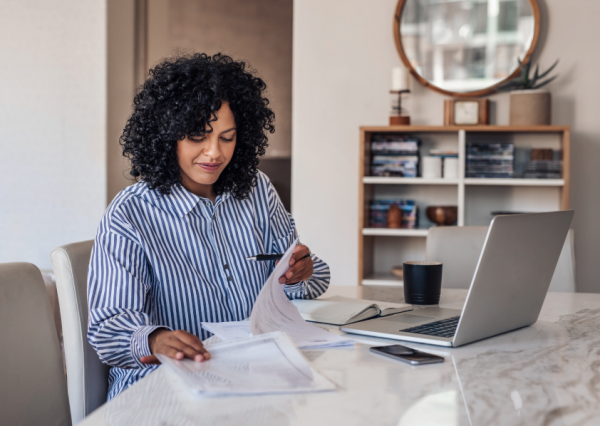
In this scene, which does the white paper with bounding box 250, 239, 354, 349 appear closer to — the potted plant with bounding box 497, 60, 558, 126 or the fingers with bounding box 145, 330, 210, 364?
the fingers with bounding box 145, 330, 210, 364

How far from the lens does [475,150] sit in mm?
2820

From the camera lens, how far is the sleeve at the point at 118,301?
998 mm

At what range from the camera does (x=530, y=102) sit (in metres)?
2.76

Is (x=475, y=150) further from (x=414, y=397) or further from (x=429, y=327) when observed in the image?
(x=414, y=397)

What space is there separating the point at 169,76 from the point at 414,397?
0.88 meters

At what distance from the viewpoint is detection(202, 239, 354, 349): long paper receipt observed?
37.4 inches

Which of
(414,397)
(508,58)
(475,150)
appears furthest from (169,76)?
(508,58)

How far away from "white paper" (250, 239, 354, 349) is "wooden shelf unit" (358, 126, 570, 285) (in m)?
1.77

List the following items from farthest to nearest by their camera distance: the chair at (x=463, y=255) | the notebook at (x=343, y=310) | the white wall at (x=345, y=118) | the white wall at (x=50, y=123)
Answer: the white wall at (x=50, y=123)
the white wall at (x=345, y=118)
the chair at (x=463, y=255)
the notebook at (x=343, y=310)

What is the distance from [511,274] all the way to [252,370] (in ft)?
1.57

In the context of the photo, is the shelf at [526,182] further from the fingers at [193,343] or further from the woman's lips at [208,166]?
the fingers at [193,343]

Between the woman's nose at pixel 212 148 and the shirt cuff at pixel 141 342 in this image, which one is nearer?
the shirt cuff at pixel 141 342

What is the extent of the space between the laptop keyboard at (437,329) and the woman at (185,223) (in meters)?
0.26

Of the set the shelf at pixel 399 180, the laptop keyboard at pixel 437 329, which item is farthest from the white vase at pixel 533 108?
the laptop keyboard at pixel 437 329
